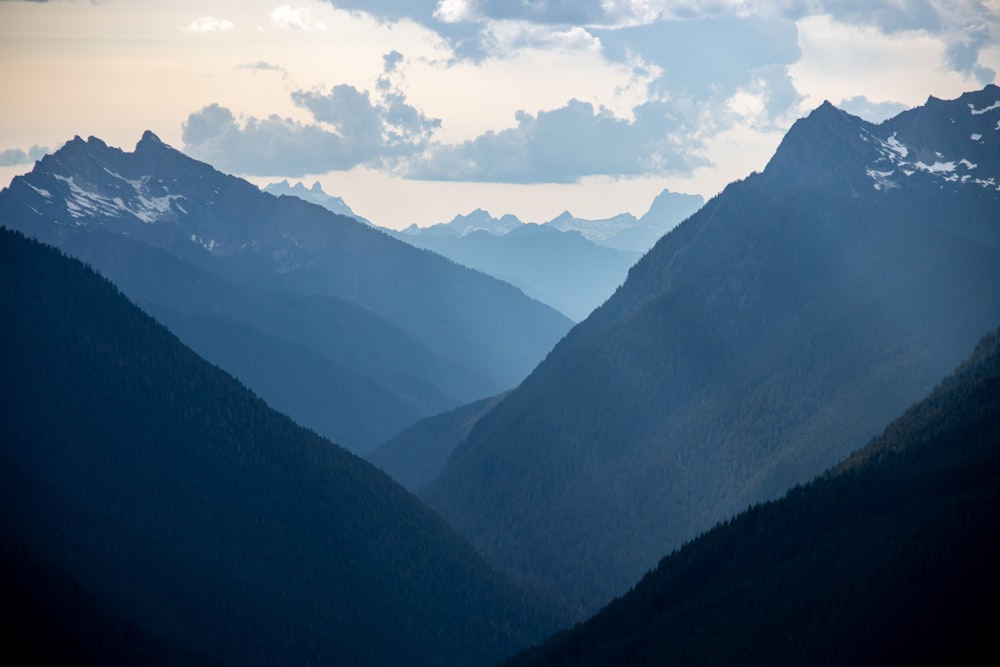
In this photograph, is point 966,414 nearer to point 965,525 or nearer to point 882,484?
point 882,484

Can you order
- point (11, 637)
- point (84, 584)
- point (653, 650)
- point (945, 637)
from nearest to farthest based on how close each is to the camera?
point (945, 637)
point (11, 637)
point (653, 650)
point (84, 584)

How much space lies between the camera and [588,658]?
17125cm

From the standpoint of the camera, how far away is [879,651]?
462ft

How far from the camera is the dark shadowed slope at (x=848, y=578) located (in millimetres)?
143250

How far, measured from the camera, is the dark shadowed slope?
5640 inches

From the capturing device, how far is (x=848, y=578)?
156750 mm

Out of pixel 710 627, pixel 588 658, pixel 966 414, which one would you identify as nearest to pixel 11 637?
pixel 588 658

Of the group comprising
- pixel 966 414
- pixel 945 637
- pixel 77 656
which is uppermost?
pixel 966 414

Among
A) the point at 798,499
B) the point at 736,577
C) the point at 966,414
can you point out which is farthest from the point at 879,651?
the point at 966,414

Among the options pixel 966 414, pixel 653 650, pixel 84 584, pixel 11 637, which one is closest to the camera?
pixel 11 637

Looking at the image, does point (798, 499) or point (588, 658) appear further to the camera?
point (798, 499)

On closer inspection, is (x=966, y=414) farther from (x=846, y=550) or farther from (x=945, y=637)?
(x=945, y=637)

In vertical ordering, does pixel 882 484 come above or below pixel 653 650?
above

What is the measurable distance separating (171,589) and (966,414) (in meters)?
113
